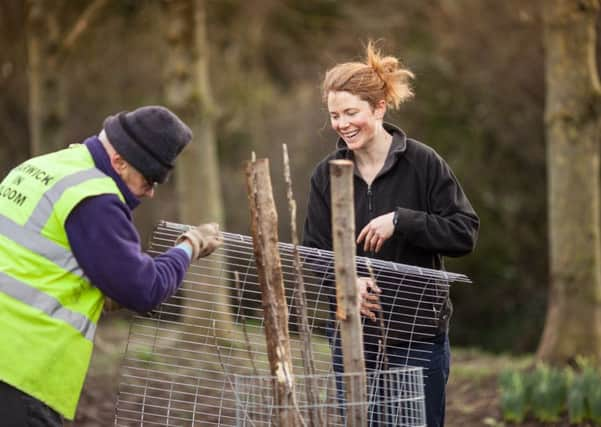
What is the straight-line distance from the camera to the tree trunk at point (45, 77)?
10.9 m

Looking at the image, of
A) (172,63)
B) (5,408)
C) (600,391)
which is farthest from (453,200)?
(172,63)

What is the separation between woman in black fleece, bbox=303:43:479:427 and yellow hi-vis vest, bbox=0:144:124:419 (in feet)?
3.69

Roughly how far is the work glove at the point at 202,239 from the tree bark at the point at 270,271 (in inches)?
7.3

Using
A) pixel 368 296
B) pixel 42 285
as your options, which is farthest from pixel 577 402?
pixel 42 285

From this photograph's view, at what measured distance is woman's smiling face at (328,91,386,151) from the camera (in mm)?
3910

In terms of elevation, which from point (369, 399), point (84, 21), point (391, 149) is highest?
point (84, 21)

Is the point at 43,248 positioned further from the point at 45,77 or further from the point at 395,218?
the point at 45,77

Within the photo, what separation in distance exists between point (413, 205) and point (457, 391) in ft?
13.1

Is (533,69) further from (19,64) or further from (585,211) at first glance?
(19,64)

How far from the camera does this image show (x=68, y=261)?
10.4 feet

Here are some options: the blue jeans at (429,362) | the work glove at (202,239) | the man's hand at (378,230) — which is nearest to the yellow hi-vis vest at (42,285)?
the work glove at (202,239)

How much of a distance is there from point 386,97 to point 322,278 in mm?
780

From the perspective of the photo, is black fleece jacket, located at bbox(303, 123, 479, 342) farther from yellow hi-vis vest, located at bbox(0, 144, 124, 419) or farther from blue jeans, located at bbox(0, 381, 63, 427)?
blue jeans, located at bbox(0, 381, 63, 427)

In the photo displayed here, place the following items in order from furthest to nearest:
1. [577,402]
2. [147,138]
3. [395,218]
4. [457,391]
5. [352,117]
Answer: [457,391] → [577,402] → [352,117] → [395,218] → [147,138]
